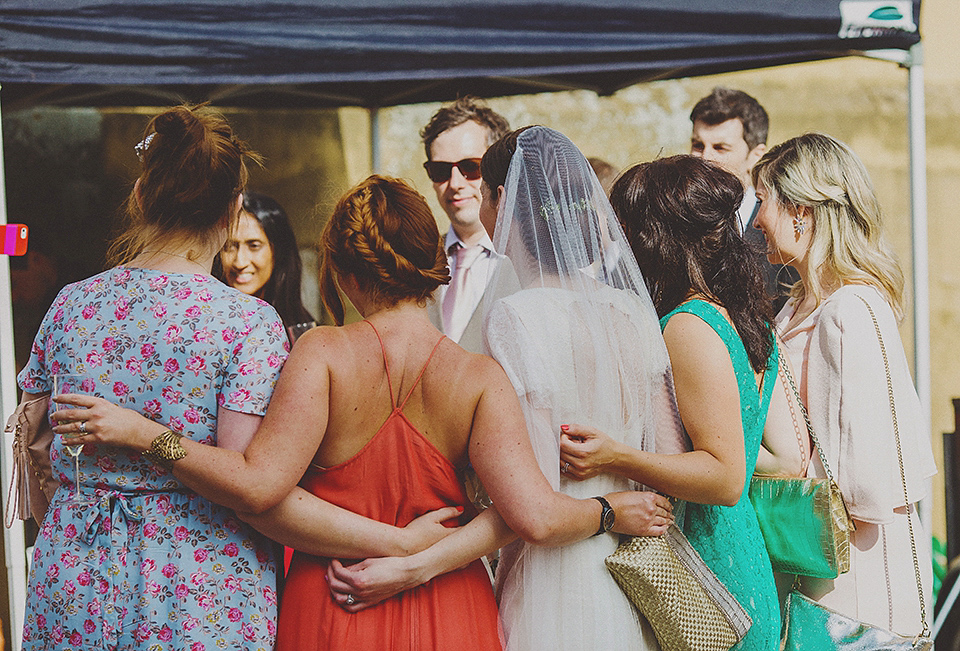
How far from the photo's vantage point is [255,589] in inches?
71.2

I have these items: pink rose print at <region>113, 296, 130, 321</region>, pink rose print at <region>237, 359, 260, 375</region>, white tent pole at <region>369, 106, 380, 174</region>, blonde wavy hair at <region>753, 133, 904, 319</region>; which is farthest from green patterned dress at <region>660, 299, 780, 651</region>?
white tent pole at <region>369, 106, 380, 174</region>

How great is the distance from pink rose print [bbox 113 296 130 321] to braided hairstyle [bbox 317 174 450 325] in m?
0.40

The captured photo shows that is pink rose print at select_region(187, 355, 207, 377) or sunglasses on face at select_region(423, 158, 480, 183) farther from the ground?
sunglasses on face at select_region(423, 158, 480, 183)

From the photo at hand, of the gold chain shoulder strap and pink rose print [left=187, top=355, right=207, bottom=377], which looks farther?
the gold chain shoulder strap

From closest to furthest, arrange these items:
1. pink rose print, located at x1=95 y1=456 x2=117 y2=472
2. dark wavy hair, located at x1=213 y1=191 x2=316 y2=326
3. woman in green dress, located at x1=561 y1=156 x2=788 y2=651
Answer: pink rose print, located at x1=95 y1=456 x2=117 y2=472 < woman in green dress, located at x1=561 y1=156 x2=788 y2=651 < dark wavy hair, located at x1=213 y1=191 x2=316 y2=326

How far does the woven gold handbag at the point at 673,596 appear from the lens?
1857 millimetres

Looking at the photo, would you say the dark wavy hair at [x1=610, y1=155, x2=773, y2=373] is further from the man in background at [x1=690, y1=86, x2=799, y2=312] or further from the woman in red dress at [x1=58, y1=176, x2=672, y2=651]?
the man in background at [x1=690, y1=86, x2=799, y2=312]

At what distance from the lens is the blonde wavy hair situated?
248 cm

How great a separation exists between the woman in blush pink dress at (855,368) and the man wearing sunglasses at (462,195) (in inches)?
54.2

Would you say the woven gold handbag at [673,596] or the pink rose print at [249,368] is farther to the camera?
the woven gold handbag at [673,596]

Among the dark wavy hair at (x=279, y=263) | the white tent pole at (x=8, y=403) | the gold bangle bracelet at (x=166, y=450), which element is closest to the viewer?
the gold bangle bracelet at (x=166, y=450)

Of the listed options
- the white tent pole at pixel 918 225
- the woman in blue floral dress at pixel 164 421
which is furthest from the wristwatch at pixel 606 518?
the white tent pole at pixel 918 225

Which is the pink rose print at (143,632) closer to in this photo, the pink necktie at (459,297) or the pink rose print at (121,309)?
the pink rose print at (121,309)

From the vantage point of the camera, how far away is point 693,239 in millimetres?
2072
